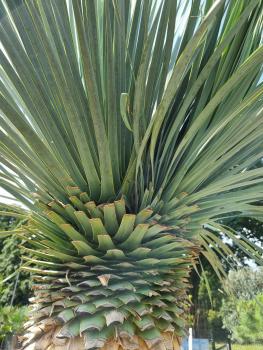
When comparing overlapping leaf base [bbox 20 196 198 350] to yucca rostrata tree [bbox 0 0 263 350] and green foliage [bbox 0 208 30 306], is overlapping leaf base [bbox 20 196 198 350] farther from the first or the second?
green foliage [bbox 0 208 30 306]

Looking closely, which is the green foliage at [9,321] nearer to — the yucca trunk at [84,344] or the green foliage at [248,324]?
the green foliage at [248,324]

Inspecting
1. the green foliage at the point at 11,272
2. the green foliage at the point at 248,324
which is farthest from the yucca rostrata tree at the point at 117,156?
the green foliage at the point at 248,324

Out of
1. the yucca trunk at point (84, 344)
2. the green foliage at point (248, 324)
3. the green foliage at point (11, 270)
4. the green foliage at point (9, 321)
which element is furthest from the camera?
the green foliage at point (11, 270)

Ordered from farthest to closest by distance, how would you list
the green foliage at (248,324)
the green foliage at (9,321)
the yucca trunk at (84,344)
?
1. the green foliage at (248,324)
2. the green foliage at (9,321)
3. the yucca trunk at (84,344)

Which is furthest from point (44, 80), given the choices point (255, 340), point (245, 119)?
point (255, 340)

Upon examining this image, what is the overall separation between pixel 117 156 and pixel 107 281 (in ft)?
1.45

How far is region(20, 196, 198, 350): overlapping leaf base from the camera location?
126 centimetres

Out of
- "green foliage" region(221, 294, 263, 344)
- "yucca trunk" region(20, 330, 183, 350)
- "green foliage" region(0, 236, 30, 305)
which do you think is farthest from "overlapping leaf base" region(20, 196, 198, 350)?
"green foliage" region(221, 294, 263, 344)

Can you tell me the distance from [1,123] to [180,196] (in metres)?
0.71

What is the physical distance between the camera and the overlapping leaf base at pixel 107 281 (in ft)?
4.13

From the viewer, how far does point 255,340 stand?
16.6m

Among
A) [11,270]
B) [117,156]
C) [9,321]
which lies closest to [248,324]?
[9,321]

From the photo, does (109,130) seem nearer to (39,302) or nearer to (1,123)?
(1,123)

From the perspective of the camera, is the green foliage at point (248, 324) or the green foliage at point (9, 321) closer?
the green foliage at point (9, 321)
